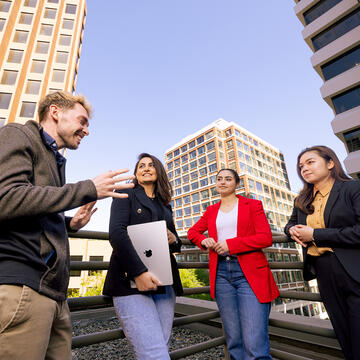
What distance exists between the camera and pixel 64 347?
1.27 m

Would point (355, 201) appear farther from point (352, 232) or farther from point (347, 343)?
point (347, 343)

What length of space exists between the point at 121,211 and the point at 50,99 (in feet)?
2.92

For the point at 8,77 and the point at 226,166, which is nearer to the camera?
the point at 8,77

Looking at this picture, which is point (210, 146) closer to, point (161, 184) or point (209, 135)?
point (209, 135)

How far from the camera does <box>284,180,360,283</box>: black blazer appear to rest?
157cm

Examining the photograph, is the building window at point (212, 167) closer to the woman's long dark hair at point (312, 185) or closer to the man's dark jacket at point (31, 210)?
the woman's long dark hair at point (312, 185)

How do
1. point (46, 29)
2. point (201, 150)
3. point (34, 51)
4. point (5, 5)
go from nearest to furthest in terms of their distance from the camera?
point (5, 5) → point (34, 51) → point (46, 29) → point (201, 150)

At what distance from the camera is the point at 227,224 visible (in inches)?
95.1

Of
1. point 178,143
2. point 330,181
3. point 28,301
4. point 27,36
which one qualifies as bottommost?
point 28,301

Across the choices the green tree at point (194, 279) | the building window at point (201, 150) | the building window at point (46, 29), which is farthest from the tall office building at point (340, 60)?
the building window at point (201, 150)

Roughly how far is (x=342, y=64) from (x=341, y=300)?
26084mm

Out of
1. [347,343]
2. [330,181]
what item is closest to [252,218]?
[330,181]

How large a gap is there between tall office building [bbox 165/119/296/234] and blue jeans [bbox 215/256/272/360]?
5246cm

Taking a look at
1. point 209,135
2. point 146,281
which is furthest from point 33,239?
point 209,135
